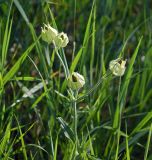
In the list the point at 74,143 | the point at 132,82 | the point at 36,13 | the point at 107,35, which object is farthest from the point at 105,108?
the point at 74,143

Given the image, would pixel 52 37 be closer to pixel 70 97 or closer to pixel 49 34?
pixel 49 34

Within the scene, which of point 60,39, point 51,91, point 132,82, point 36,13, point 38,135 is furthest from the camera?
point 36,13

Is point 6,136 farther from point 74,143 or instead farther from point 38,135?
point 38,135

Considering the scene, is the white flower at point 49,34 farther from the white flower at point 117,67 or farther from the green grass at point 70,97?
the white flower at point 117,67

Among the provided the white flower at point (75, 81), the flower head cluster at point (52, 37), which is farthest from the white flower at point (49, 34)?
the white flower at point (75, 81)

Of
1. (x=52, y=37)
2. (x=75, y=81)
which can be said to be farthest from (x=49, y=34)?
(x=75, y=81)

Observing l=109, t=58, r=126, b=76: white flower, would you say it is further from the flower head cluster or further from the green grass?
the flower head cluster

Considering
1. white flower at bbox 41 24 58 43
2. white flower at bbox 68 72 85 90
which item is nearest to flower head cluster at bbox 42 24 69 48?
white flower at bbox 41 24 58 43

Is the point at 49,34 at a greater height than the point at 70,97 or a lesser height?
greater
